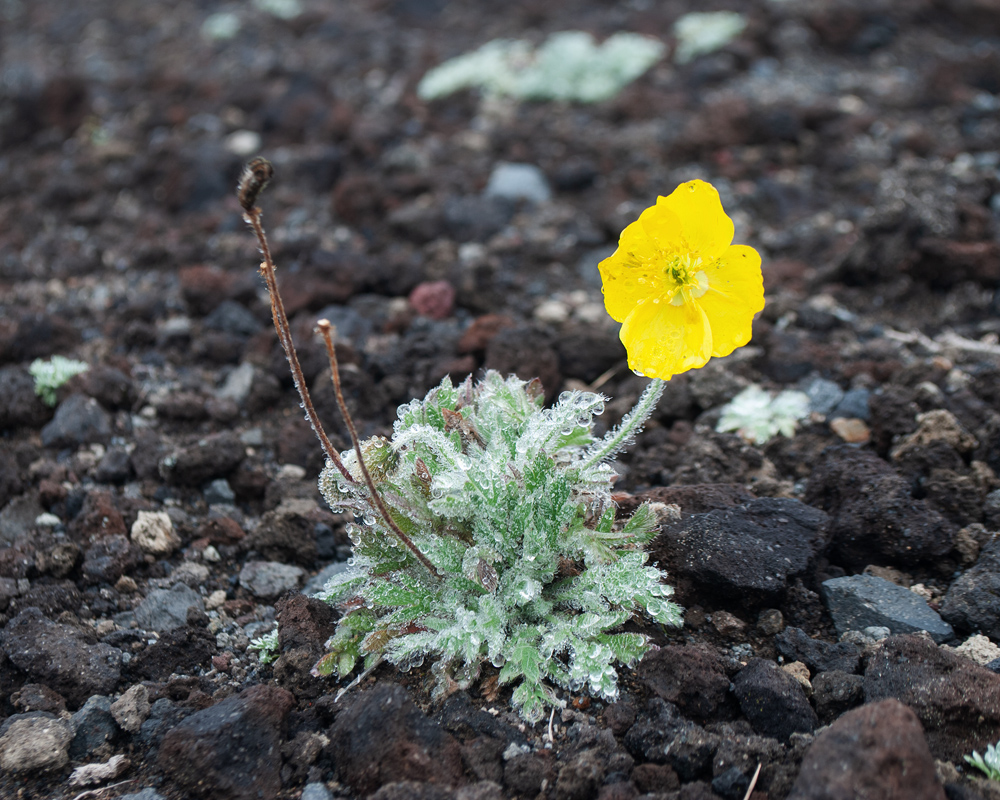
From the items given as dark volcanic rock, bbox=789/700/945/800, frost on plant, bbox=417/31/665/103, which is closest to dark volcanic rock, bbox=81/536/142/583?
dark volcanic rock, bbox=789/700/945/800

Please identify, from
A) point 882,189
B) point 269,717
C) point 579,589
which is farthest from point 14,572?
point 882,189

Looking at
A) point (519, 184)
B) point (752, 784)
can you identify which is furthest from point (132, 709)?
point (519, 184)

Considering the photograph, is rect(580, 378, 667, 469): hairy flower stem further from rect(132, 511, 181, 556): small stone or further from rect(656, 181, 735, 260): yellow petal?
rect(132, 511, 181, 556): small stone

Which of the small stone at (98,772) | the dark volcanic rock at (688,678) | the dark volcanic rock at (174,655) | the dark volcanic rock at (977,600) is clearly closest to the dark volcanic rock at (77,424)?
the dark volcanic rock at (174,655)

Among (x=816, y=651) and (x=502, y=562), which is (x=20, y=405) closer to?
(x=502, y=562)

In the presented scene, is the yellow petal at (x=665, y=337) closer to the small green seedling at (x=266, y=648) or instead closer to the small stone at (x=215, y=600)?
the small green seedling at (x=266, y=648)

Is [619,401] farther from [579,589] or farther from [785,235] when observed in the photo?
[785,235]
